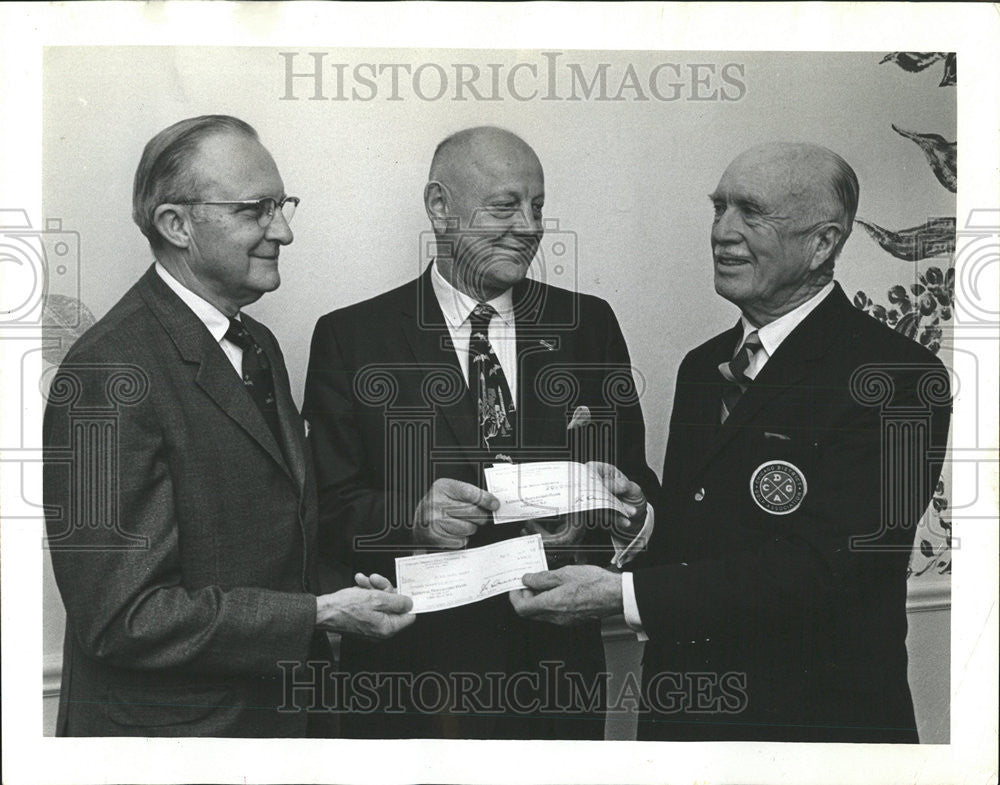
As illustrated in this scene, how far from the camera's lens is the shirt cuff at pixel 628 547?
351 centimetres

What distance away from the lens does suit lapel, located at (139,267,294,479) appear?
342 cm

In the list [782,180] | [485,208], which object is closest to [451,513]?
[485,208]

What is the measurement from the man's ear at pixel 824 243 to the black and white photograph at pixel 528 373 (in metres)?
0.02

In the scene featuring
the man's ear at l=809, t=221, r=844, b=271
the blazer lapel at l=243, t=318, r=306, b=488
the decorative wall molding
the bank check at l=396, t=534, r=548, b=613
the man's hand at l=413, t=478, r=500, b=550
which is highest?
the man's ear at l=809, t=221, r=844, b=271

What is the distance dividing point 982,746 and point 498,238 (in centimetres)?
212

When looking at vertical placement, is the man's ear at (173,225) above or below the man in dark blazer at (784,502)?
above

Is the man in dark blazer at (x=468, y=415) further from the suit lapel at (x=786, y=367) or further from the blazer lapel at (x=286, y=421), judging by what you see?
the suit lapel at (x=786, y=367)

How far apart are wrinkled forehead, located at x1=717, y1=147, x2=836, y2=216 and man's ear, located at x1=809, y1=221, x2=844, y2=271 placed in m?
0.06

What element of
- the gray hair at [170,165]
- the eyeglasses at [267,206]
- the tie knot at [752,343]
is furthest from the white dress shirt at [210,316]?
the tie knot at [752,343]

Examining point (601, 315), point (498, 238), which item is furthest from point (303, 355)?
point (601, 315)

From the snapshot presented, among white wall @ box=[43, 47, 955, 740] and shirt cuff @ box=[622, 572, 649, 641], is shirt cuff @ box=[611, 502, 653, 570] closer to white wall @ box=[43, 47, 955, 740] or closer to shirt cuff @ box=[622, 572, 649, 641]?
shirt cuff @ box=[622, 572, 649, 641]

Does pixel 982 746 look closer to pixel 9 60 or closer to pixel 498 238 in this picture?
pixel 498 238

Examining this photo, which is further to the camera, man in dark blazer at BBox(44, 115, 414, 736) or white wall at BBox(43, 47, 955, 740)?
white wall at BBox(43, 47, 955, 740)

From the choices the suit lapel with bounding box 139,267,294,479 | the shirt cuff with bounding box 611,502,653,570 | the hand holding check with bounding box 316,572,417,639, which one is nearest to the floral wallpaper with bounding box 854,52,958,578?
the shirt cuff with bounding box 611,502,653,570
